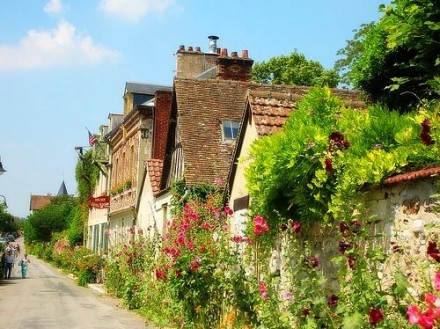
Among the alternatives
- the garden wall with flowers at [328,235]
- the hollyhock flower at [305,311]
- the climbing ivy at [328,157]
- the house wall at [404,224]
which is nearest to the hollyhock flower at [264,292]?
the garden wall with flowers at [328,235]

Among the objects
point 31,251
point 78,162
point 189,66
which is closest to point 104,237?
point 78,162

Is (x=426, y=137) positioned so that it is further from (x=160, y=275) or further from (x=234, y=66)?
Result: (x=234, y=66)

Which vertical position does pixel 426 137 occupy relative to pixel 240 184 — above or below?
below

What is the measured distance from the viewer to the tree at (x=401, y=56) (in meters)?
7.64

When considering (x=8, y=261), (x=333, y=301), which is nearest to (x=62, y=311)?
(x=333, y=301)

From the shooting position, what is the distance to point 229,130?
19.4 m

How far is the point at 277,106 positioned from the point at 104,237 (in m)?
25.1

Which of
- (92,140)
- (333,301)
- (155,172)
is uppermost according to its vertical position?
(92,140)

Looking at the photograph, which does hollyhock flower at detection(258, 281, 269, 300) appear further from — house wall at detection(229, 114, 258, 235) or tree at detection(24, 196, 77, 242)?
tree at detection(24, 196, 77, 242)

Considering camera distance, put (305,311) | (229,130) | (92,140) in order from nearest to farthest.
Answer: (305,311)
(229,130)
(92,140)

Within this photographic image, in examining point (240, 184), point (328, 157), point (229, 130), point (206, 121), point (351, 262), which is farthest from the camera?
point (206, 121)

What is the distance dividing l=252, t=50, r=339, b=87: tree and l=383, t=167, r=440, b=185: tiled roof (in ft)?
108

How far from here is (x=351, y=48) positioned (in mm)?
31250

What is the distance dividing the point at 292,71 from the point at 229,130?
70.1 ft
